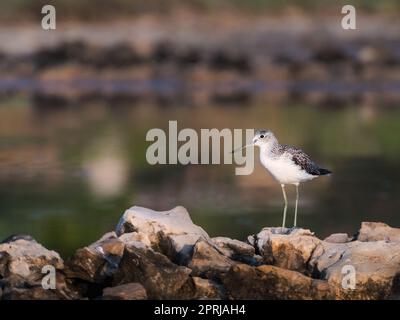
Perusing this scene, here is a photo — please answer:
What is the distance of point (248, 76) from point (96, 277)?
24.9 meters

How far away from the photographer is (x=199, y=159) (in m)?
19.3

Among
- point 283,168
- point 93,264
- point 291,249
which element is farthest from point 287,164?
point 93,264

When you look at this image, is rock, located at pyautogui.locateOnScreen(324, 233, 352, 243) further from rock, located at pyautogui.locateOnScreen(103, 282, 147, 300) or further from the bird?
rock, located at pyautogui.locateOnScreen(103, 282, 147, 300)

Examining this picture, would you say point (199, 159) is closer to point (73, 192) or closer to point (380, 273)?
point (73, 192)

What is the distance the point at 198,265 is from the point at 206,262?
0.23ft

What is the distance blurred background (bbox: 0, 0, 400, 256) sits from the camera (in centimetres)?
1499

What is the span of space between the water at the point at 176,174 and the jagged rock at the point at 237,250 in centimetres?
207

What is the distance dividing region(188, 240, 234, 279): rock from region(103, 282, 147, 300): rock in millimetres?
658

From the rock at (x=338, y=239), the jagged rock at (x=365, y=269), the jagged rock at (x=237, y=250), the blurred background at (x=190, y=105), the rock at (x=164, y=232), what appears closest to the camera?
the jagged rock at (x=365, y=269)

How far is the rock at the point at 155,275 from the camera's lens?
9180 millimetres

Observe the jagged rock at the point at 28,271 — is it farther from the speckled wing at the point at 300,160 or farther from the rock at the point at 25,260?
the speckled wing at the point at 300,160

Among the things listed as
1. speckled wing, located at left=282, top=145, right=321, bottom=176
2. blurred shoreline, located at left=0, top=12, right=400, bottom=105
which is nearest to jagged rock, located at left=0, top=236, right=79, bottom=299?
speckled wing, located at left=282, top=145, right=321, bottom=176

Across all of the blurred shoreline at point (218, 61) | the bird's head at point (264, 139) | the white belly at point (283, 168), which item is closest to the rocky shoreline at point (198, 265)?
the white belly at point (283, 168)

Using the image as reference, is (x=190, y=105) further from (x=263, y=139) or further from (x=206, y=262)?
(x=206, y=262)
